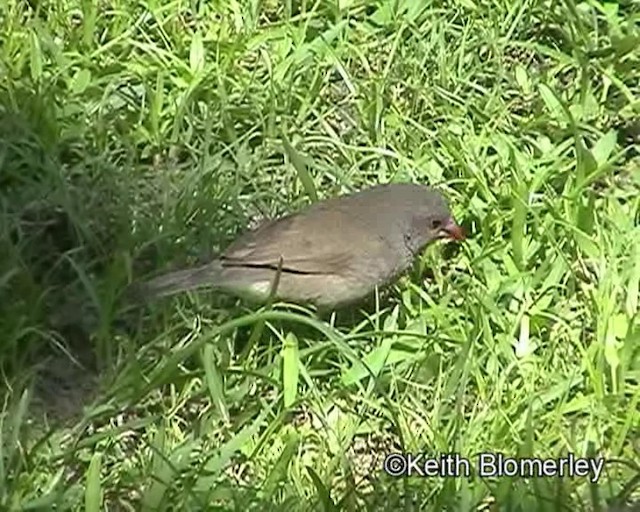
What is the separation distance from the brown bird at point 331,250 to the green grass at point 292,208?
0.09 meters

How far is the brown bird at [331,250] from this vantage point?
465cm

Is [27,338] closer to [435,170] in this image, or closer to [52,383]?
[52,383]

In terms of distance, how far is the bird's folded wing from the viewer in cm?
468

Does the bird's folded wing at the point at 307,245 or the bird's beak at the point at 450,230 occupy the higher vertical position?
the bird's folded wing at the point at 307,245

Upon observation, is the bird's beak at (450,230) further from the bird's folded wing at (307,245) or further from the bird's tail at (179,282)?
the bird's tail at (179,282)

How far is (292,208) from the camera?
17.0ft

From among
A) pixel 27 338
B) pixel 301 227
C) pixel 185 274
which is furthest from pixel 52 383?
pixel 301 227

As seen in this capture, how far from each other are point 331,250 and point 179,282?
45cm

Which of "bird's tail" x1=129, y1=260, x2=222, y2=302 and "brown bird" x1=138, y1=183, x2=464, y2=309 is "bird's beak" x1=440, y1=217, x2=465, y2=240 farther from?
"bird's tail" x1=129, y1=260, x2=222, y2=302

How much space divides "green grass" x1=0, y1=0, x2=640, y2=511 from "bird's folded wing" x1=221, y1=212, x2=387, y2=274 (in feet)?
Answer: 0.47

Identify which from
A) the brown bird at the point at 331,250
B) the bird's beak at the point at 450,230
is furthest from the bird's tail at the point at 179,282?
the bird's beak at the point at 450,230

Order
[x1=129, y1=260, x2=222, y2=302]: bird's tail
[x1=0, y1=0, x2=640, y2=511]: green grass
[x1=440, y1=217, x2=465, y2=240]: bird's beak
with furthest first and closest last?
[x1=440, y1=217, x2=465, y2=240]: bird's beak → [x1=129, y1=260, x2=222, y2=302]: bird's tail → [x1=0, y1=0, x2=640, y2=511]: green grass

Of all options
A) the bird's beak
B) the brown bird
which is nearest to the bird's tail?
the brown bird

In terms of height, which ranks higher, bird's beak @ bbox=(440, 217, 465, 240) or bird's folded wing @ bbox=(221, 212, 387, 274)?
bird's folded wing @ bbox=(221, 212, 387, 274)
